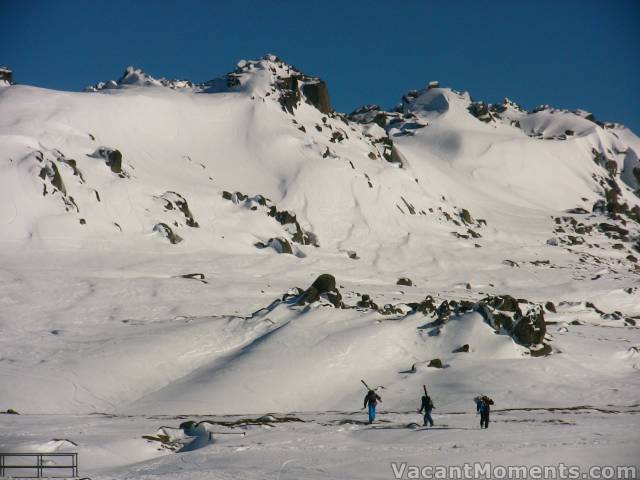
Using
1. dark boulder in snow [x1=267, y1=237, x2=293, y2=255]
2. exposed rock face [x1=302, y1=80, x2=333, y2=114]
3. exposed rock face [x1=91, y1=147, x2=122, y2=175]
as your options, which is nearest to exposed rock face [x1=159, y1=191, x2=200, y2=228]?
exposed rock face [x1=91, y1=147, x2=122, y2=175]

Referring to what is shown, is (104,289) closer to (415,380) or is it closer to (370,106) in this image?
(415,380)

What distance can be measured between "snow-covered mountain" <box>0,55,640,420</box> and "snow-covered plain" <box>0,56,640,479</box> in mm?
257

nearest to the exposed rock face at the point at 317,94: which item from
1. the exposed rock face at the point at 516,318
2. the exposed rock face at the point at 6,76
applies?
the exposed rock face at the point at 6,76

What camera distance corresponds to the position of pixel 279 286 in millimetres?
57406

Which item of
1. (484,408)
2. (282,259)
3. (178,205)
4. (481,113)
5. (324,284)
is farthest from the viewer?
(481,113)

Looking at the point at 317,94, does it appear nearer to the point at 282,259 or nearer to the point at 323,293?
the point at 282,259

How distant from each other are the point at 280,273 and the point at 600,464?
49.9 m

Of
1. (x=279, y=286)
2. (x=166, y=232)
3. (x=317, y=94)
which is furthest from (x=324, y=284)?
(x=317, y=94)

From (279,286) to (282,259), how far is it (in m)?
10.8

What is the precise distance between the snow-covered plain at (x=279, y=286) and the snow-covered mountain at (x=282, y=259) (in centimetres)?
26

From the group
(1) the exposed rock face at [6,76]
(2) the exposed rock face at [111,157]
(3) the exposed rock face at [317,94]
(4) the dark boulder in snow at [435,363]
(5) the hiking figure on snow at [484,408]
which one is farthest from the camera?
(3) the exposed rock face at [317,94]

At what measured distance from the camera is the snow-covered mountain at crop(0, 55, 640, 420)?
33.2 metres

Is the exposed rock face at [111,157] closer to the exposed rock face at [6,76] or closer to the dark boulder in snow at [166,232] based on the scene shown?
the dark boulder in snow at [166,232]

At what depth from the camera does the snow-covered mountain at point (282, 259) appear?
109ft
